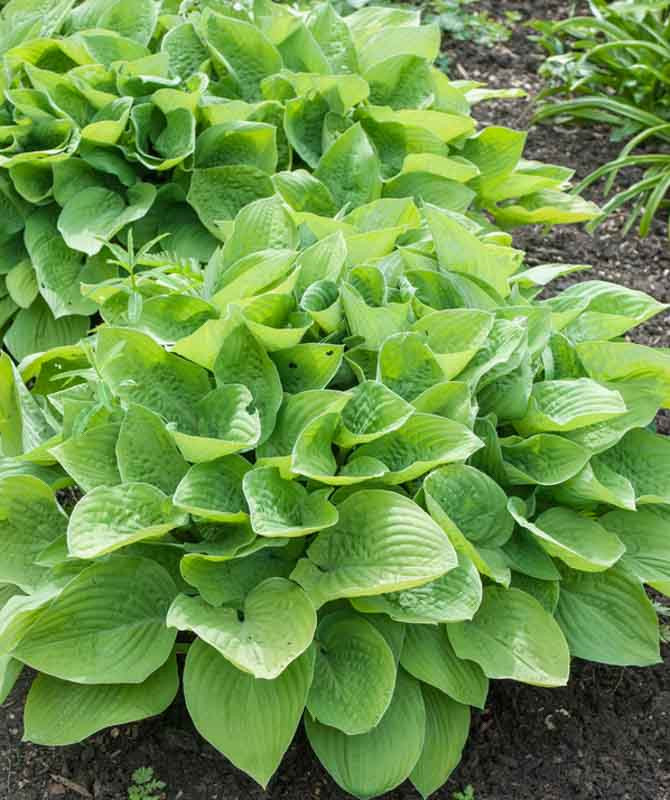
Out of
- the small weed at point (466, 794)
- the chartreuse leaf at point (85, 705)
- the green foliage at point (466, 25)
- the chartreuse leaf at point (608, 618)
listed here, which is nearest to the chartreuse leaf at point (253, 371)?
the chartreuse leaf at point (85, 705)

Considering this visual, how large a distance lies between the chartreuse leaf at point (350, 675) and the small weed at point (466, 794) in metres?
0.39

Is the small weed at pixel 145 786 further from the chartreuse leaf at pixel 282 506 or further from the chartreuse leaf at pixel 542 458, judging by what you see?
the chartreuse leaf at pixel 542 458

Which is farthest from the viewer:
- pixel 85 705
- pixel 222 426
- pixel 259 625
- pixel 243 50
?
pixel 243 50

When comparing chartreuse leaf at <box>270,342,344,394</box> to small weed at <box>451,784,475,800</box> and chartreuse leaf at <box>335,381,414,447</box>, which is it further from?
small weed at <box>451,784,475,800</box>

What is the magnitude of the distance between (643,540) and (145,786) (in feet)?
4.32

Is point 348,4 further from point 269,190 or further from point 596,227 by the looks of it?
point 269,190

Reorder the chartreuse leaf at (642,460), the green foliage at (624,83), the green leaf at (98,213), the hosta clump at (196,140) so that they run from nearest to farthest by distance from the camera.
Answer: the chartreuse leaf at (642,460) < the green leaf at (98,213) < the hosta clump at (196,140) < the green foliage at (624,83)

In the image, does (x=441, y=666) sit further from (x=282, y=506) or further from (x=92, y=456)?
(x=92, y=456)

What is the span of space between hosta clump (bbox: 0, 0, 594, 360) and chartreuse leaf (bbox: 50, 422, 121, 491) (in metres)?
0.89

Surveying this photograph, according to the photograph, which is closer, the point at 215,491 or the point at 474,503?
the point at 215,491

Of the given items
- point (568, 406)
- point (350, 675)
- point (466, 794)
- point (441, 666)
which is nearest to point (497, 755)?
point (466, 794)

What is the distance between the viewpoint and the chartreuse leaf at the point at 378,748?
2.28 meters

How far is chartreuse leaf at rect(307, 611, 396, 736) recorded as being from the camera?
223 cm

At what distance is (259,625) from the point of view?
7.25ft
